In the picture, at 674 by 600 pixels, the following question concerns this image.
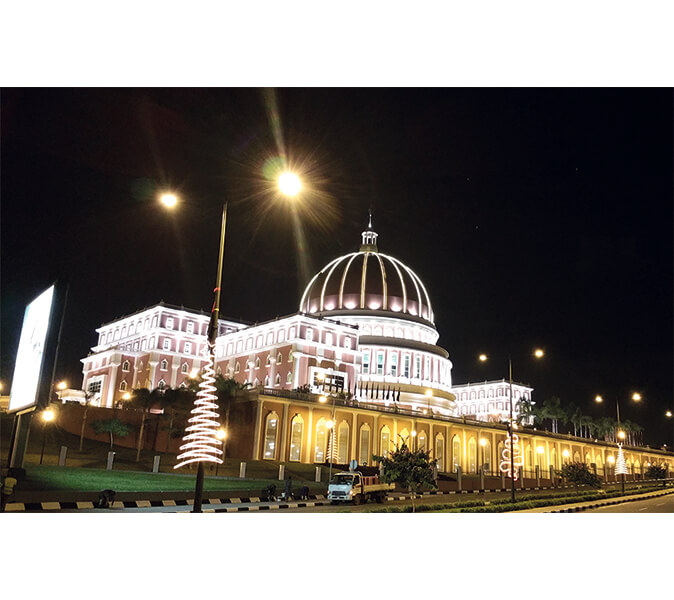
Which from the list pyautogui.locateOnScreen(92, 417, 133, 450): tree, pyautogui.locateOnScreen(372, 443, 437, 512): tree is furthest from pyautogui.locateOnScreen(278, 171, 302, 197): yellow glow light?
pyautogui.locateOnScreen(92, 417, 133, 450): tree

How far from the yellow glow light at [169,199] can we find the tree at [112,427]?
3613 centimetres

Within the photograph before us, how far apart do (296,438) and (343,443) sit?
17.5 feet

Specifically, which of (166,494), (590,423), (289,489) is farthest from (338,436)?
(590,423)

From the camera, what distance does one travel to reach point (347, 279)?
3514 inches

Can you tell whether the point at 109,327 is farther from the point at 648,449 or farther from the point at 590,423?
the point at 648,449

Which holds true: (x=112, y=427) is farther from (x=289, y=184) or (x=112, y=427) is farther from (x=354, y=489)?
(x=289, y=184)

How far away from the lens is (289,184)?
15312 mm

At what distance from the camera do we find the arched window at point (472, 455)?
241 feet

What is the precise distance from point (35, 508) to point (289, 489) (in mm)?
12660

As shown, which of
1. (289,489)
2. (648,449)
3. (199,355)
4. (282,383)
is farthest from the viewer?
(648,449)

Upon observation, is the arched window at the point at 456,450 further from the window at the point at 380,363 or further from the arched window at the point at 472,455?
the window at the point at 380,363

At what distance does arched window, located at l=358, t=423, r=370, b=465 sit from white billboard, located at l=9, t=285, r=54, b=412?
4848 cm

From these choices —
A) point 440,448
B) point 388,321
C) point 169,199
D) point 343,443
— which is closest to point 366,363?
point 388,321

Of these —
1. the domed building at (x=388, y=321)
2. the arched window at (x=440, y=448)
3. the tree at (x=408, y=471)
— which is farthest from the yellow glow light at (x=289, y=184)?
the domed building at (x=388, y=321)
